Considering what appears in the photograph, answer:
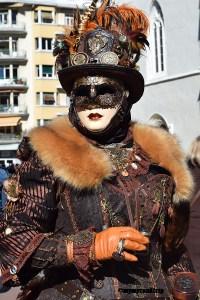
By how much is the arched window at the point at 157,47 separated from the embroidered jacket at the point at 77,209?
56.8 ft

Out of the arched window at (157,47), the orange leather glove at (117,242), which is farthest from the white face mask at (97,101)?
the arched window at (157,47)

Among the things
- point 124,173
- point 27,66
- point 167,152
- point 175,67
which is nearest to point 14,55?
point 27,66

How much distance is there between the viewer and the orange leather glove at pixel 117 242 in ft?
5.62

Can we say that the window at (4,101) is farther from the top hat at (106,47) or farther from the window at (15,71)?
the top hat at (106,47)

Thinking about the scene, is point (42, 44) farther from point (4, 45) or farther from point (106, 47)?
point (106, 47)

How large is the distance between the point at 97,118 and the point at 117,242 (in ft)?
1.70

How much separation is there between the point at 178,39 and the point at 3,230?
16.4 m

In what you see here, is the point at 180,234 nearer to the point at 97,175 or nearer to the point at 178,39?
the point at 97,175

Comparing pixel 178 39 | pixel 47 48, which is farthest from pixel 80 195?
pixel 47 48

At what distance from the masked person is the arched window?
17125 millimetres

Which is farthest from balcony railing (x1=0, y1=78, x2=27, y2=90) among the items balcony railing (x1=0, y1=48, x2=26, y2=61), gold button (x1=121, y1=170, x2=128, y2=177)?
gold button (x1=121, y1=170, x2=128, y2=177)

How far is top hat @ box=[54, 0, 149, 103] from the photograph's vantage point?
2004mm

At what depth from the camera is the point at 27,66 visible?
42.0m

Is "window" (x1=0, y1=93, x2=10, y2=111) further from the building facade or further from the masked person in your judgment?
the masked person
